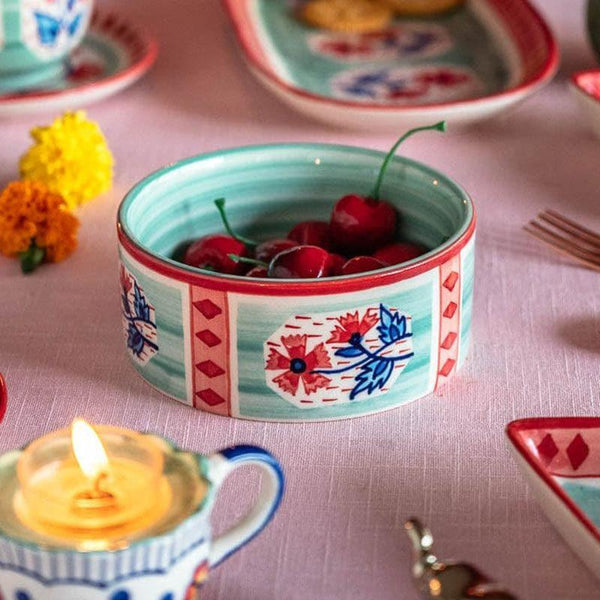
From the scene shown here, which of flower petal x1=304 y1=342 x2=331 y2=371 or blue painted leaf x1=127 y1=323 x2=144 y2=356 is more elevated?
flower petal x1=304 y1=342 x2=331 y2=371

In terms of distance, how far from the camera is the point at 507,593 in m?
0.41

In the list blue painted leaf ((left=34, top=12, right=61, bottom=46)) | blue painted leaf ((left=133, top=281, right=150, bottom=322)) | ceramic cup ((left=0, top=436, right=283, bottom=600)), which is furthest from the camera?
blue painted leaf ((left=34, top=12, right=61, bottom=46))

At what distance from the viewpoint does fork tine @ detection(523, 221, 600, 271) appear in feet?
2.47

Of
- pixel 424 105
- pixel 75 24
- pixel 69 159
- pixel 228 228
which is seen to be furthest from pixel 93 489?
pixel 75 24

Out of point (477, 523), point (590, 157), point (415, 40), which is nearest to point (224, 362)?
point (477, 523)

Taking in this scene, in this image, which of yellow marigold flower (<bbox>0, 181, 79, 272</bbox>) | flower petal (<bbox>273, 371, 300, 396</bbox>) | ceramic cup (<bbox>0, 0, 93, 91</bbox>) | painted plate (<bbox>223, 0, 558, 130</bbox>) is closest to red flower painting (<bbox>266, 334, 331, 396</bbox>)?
flower petal (<bbox>273, 371, 300, 396</bbox>)

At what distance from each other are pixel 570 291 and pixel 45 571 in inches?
16.8

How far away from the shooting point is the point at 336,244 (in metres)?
0.69

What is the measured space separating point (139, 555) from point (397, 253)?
0.31 meters

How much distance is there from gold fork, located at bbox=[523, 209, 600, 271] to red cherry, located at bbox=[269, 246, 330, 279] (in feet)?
0.72

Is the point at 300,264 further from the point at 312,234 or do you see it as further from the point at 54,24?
the point at 54,24

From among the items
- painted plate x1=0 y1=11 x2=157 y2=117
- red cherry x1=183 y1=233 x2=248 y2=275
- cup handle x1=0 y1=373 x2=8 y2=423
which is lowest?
painted plate x1=0 y1=11 x2=157 y2=117

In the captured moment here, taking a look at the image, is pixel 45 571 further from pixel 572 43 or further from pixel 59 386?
pixel 572 43

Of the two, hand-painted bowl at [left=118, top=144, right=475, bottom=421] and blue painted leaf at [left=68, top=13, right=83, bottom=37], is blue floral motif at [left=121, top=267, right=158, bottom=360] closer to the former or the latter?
hand-painted bowl at [left=118, top=144, right=475, bottom=421]
